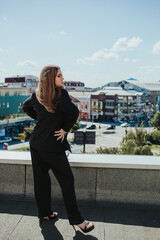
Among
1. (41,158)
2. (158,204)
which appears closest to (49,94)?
(41,158)

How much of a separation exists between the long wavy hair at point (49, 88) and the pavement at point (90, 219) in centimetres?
90

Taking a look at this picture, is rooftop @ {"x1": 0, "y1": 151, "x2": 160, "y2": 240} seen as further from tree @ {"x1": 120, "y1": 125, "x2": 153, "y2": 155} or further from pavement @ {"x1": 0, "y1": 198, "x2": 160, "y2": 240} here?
tree @ {"x1": 120, "y1": 125, "x2": 153, "y2": 155}

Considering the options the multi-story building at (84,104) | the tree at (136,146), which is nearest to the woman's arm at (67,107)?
the tree at (136,146)

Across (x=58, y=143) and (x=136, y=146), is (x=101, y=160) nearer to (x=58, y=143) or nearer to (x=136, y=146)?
(x=58, y=143)

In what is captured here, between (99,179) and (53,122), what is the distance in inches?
30.5

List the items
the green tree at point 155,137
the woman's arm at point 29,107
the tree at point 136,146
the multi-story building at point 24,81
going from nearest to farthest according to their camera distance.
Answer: the woman's arm at point 29,107 → the tree at point 136,146 → the green tree at point 155,137 → the multi-story building at point 24,81

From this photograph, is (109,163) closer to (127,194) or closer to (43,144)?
(127,194)

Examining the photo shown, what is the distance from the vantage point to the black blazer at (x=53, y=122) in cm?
174

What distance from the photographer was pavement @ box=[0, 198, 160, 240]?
1.75m

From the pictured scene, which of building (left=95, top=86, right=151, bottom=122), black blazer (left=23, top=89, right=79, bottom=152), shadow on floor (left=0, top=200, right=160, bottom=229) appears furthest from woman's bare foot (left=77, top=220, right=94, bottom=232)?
building (left=95, top=86, right=151, bottom=122)

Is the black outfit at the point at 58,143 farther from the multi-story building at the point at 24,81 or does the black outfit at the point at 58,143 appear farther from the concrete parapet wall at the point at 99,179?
the multi-story building at the point at 24,81

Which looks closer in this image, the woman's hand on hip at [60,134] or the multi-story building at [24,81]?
the woman's hand on hip at [60,134]

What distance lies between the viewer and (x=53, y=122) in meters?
1.78

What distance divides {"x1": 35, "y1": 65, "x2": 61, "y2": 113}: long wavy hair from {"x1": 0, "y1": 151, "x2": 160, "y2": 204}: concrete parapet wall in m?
0.67
